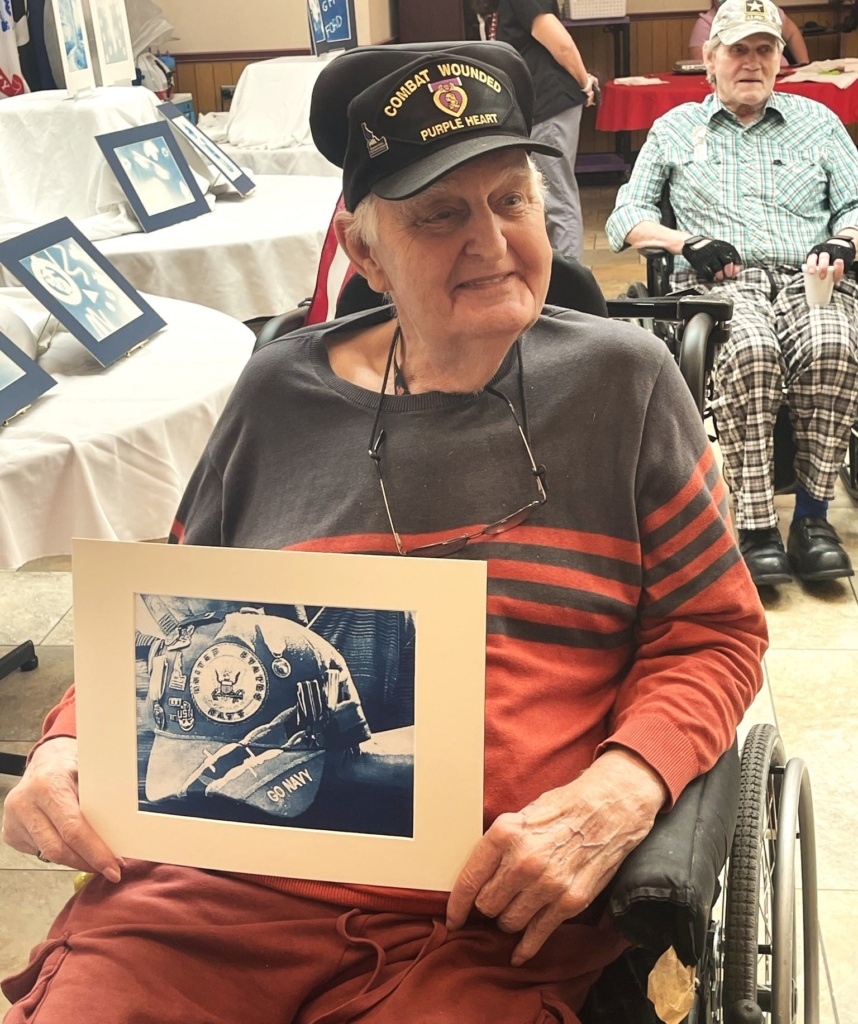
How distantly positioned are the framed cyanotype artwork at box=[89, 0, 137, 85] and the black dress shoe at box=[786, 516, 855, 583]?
8.01 ft

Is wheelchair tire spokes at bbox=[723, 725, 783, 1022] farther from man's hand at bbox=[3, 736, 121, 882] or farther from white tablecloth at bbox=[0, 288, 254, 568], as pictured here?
white tablecloth at bbox=[0, 288, 254, 568]

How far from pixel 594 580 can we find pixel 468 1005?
0.43 m

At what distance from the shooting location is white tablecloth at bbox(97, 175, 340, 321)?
3.50m

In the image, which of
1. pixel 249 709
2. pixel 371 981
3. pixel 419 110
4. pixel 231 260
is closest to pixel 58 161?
pixel 231 260

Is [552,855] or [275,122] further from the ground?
[552,855]

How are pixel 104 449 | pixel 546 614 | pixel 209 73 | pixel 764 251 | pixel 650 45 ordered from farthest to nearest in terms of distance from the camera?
pixel 650 45, pixel 209 73, pixel 764 251, pixel 104 449, pixel 546 614

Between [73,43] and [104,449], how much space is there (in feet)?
6.97

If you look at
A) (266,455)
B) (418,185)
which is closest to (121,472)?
(266,455)

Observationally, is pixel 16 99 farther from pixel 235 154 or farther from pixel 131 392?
pixel 131 392

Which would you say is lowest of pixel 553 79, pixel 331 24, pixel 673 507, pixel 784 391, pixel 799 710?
pixel 799 710

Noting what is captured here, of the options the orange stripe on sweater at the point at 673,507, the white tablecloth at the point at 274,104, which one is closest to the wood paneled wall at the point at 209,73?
the white tablecloth at the point at 274,104

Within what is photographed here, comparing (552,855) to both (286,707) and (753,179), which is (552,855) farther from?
(753,179)

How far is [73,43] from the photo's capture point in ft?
12.0

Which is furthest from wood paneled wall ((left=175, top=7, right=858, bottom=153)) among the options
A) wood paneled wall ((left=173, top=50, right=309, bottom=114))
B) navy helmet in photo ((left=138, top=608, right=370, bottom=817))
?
navy helmet in photo ((left=138, top=608, right=370, bottom=817))
